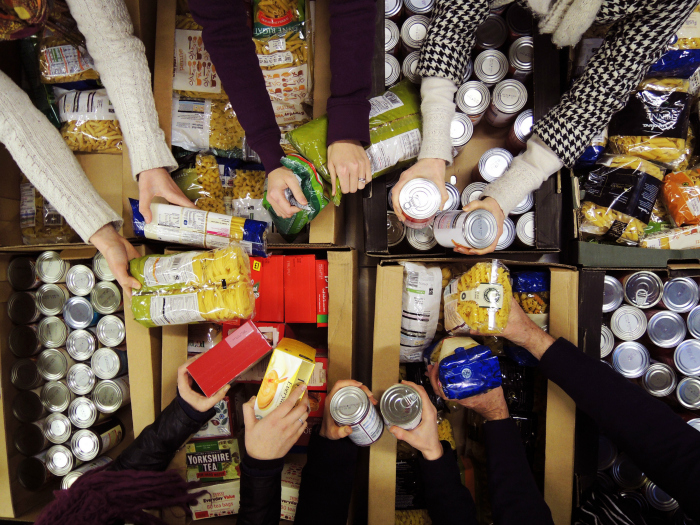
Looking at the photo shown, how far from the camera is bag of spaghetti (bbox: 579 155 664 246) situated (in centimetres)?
131

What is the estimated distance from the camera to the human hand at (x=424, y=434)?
1.09 metres

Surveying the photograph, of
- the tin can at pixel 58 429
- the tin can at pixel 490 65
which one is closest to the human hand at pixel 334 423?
the tin can at pixel 58 429

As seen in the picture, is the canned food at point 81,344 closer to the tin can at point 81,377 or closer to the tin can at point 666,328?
the tin can at point 81,377

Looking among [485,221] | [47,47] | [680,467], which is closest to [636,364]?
[680,467]

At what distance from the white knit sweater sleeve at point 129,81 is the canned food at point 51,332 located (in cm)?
66

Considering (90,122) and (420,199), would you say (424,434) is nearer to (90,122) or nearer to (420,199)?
(420,199)

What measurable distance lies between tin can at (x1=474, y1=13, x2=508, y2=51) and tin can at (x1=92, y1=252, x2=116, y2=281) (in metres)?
1.47

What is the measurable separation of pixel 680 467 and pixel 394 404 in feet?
2.35

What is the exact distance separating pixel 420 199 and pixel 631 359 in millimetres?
949

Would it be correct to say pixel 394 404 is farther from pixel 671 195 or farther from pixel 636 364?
pixel 671 195

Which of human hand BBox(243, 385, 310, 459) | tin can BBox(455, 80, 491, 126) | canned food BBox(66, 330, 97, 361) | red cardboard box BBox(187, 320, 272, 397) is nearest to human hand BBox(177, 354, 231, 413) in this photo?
red cardboard box BBox(187, 320, 272, 397)

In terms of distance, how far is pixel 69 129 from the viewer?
4.59ft

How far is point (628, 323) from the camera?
1.34m

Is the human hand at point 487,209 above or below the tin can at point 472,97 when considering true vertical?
below
